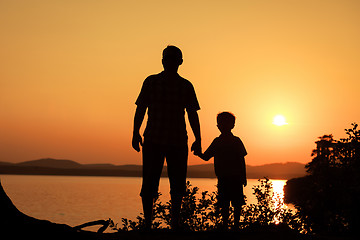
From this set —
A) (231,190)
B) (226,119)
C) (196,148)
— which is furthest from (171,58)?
(231,190)

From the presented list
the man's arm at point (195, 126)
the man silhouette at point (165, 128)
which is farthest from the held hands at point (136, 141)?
the man's arm at point (195, 126)

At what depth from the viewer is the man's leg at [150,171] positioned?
259 inches

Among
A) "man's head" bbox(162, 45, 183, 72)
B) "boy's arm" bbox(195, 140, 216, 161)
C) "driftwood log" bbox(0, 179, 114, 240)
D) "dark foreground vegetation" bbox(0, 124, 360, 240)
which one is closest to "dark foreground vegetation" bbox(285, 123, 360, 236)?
"dark foreground vegetation" bbox(0, 124, 360, 240)

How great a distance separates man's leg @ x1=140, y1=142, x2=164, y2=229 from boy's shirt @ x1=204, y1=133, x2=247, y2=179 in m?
2.26

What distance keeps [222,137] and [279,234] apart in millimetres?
3038

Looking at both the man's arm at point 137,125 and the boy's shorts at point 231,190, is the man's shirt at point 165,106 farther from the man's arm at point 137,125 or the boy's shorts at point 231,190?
the boy's shorts at point 231,190

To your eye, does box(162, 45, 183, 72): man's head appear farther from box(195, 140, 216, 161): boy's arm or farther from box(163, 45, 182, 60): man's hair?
box(195, 140, 216, 161): boy's arm

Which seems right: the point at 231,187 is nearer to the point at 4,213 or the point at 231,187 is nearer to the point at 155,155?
the point at 155,155

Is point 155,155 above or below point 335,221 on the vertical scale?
above

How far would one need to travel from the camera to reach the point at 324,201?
958cm

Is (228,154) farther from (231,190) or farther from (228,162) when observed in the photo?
(231,190)

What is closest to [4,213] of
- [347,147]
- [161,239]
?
[161,239]

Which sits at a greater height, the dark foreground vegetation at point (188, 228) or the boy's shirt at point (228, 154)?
the boy's shirt at point (228, 154)

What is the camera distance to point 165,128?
6.53 metres
